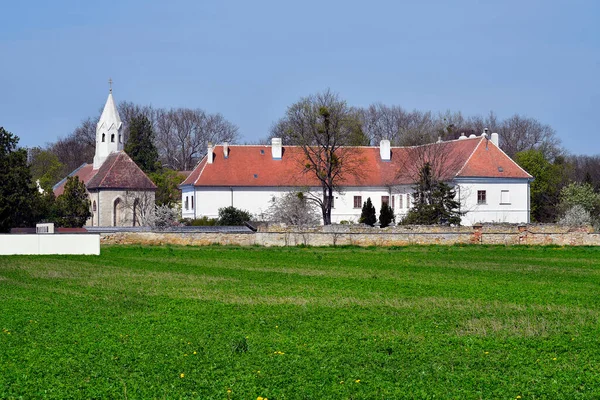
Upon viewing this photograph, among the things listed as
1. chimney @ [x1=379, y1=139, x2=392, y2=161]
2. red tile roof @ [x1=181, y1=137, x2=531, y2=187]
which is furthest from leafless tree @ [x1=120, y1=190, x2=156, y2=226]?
chimney @ [x1=379, y1=139, x2=392, y2=161]

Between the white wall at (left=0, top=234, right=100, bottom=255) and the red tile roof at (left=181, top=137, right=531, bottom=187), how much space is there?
118 feet

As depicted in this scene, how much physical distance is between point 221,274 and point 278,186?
49.7 m

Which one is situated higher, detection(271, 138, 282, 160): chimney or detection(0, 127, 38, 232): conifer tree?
detection(271, 138, 282, 160): chimney

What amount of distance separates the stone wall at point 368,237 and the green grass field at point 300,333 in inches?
541

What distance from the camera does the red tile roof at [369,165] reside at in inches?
2798

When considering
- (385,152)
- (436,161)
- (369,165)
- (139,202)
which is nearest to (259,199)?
(369,165)

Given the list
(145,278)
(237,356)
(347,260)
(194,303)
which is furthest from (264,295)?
(347,260)

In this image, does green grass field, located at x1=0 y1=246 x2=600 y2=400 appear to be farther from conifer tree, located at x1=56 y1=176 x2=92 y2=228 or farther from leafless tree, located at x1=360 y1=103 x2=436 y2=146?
leafless tree, located at x1=360 y1=103 x2=436 y2=146

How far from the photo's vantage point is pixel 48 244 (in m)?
37.0

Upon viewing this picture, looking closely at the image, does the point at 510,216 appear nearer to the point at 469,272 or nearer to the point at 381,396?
the point at 469,272

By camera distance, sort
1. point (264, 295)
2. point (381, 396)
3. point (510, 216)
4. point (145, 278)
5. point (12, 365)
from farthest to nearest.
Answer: point (510, 216) → point (145, 278) → point (264, 295) → point (12, 365) → point (381, 396)

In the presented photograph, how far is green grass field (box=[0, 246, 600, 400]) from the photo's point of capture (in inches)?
441

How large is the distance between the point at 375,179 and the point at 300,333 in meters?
63.6

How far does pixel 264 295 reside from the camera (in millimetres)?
20984
